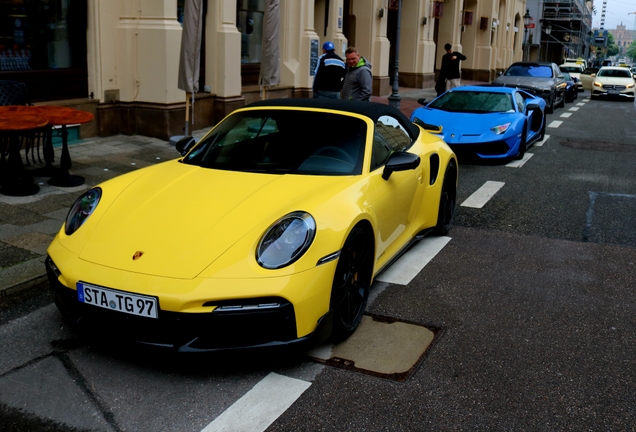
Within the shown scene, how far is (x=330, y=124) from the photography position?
203 inches

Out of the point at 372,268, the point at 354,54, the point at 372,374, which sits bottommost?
the point at 372,374

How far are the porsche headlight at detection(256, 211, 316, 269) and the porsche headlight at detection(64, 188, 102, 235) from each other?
4.06 ft

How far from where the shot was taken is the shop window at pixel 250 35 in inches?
641

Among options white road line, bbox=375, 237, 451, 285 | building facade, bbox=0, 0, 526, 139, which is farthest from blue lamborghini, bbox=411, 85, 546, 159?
white road line, bbox=375, 237, 451, 285

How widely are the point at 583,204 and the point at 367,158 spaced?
470 centimetres

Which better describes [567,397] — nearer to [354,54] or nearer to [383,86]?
[354,54]

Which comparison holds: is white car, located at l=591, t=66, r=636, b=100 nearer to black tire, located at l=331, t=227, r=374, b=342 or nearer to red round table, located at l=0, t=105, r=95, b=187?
red round table, located at l=0, t=105, r=95, b=187

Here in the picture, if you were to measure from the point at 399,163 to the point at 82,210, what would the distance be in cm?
210

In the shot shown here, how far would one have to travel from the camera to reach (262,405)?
11.5 feet

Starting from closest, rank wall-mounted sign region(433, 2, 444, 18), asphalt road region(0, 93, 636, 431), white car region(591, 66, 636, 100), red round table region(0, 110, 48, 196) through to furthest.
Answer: asphalt road region(0, 93, 636, 431), red round table region(0, 110, 48, 196), wall-mounted sign region(433, 2, 444, 18), white car region(591, 66, 636, 100)

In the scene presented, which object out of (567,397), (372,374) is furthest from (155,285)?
(567,397)

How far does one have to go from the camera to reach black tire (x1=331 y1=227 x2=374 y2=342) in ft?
13.4

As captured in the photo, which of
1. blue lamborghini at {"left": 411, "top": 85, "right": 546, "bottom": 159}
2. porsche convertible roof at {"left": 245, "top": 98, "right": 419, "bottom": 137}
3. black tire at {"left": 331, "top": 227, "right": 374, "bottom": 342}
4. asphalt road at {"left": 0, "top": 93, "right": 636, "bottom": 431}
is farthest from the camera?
blue lamborghini at {"left": 411, "top": 85, "right": 546, "bottom": 159}

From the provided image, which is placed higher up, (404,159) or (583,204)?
(404,159)
